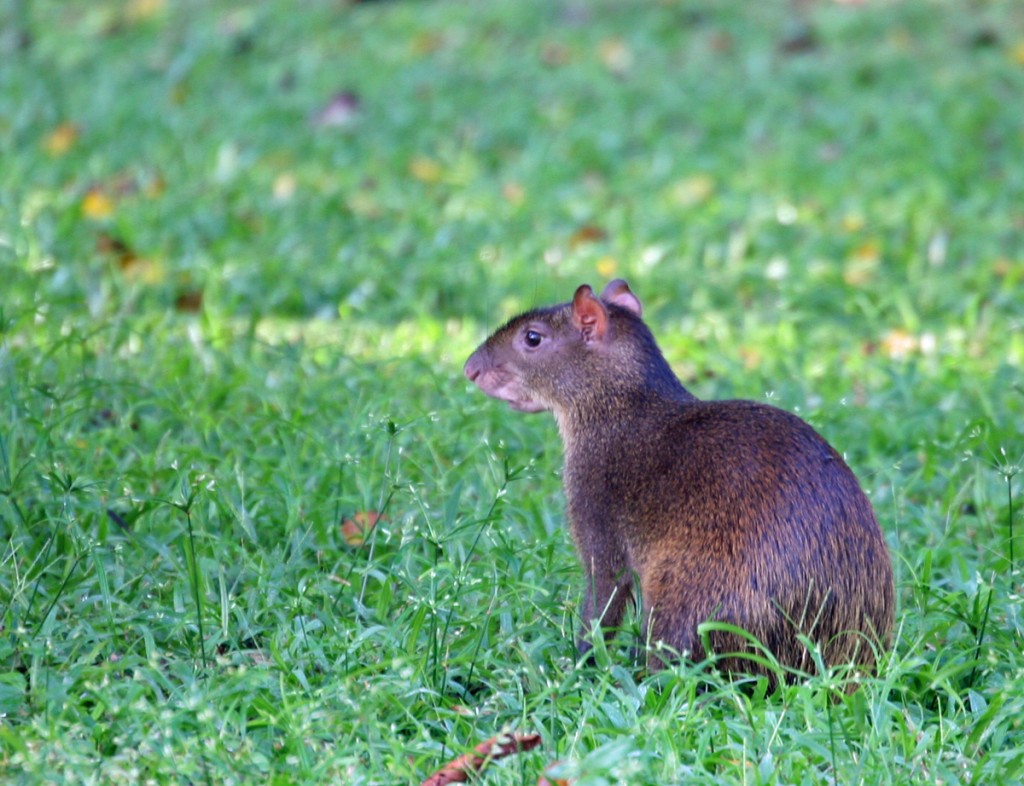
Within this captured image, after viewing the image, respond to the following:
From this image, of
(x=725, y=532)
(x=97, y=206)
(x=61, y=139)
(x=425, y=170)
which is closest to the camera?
(x=725, y=532)

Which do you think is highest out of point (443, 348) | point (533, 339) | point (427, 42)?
point (427, 42)

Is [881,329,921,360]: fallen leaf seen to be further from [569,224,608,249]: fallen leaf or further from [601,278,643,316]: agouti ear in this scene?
[601,278,643,316]: agouti ear

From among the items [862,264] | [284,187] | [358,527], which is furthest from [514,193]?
[358,527]

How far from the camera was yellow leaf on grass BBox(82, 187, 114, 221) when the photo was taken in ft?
21.9

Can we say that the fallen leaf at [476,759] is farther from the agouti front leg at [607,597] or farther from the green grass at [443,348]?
the agouti front leg at [607,597]

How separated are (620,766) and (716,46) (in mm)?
7350

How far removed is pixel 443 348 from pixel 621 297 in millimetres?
1543

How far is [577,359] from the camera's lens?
151 inches

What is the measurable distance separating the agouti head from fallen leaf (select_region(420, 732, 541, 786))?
1042 millimetres

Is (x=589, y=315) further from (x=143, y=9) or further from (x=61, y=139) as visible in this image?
(x=143, y=9)

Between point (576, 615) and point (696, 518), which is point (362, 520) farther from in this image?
point (696, 518)

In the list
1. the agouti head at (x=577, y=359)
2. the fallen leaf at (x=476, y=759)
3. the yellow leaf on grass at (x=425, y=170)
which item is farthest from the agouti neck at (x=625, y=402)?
the yellow leaf on grass at (x=425, y=170)

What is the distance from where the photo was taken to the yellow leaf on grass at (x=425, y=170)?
7.54 meters

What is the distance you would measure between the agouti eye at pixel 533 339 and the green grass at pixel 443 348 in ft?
1.18
